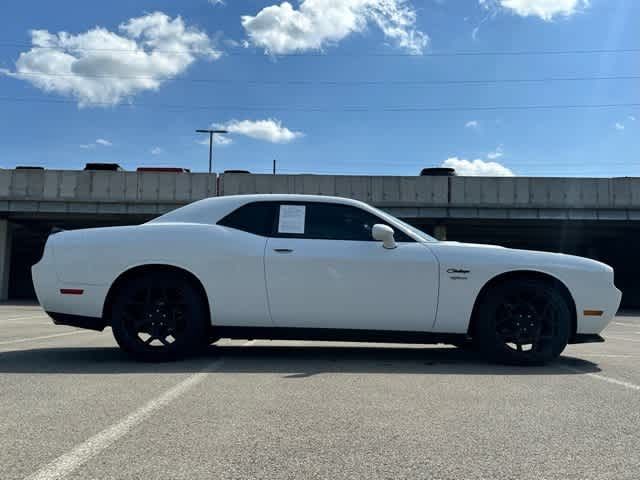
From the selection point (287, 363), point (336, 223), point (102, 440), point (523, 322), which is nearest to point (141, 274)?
point (287, 363)

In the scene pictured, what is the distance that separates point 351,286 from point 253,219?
1.13m

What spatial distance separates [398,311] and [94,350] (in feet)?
10.9

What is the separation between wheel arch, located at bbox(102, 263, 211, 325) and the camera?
453cm

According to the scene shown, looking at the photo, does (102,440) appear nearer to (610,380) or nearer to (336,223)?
(336,223)

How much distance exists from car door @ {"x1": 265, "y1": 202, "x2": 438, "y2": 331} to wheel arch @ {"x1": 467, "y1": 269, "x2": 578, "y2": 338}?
40cm

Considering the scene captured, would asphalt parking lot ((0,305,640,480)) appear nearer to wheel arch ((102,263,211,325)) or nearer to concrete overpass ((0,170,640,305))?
wheel arch ((102,263,211,325))

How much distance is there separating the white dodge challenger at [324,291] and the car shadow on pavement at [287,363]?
212mm

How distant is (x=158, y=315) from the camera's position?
4.51m

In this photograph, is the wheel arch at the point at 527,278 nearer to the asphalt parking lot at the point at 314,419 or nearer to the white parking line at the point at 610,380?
the white parking line at the point at 610,380

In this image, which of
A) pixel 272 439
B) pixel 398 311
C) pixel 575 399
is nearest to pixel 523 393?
pixel 575 399

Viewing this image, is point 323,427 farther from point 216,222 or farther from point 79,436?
point 216,222

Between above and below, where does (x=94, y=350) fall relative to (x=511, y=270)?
below

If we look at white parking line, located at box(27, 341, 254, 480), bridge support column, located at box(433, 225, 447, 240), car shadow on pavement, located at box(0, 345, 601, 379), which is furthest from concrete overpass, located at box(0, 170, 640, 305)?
white parking line, located at box(27, 341, 254, 480)

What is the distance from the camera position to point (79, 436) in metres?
2.51
